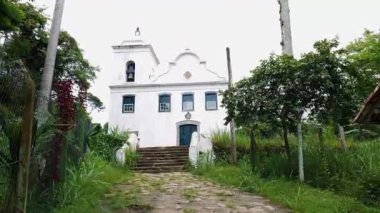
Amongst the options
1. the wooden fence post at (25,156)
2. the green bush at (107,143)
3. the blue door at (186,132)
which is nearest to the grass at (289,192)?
the green bush at (107,143)

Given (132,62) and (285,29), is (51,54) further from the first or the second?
(132,62)

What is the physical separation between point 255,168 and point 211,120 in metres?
12.0

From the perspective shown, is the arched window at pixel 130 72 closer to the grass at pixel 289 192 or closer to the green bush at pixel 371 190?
the grass at pixel 289 192

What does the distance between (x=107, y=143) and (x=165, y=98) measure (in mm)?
8440

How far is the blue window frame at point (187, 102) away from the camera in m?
22.9

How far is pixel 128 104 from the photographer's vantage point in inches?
917

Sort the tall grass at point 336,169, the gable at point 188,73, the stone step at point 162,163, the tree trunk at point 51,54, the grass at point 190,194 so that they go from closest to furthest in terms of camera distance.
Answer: the tall grass at point 336,169
the tree trunk at point 51,54
the grass at point 190,194
the stone step at point 162,163
the gable at point 188,73

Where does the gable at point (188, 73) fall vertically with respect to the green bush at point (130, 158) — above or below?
above

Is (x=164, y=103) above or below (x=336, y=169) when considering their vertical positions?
above

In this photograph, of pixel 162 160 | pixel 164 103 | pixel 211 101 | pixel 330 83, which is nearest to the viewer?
pixel 330 83

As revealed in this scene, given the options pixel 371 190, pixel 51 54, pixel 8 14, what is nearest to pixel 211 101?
pixel 51 54

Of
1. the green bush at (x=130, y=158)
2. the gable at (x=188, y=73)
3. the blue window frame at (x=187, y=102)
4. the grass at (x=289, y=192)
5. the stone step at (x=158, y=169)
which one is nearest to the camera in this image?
the grass at (x=289, y=192)

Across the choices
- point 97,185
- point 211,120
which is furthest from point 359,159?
point 211,120

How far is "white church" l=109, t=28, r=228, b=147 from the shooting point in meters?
22.5
